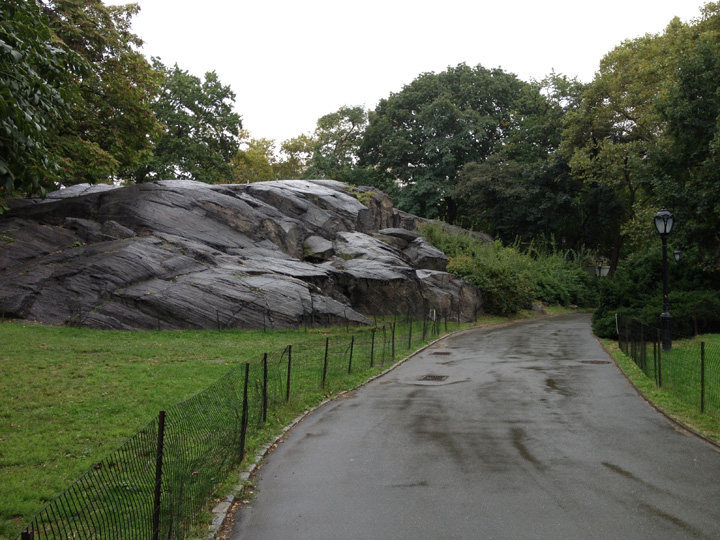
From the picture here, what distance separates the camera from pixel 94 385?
11.7 meters

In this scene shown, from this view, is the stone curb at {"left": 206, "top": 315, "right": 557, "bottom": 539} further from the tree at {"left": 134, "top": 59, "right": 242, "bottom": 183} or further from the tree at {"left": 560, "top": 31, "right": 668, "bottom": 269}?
the tree at {"left": 134, "top": 59, "right": 242, "bottom": 183}

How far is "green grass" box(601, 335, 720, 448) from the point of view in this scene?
10.2 meters

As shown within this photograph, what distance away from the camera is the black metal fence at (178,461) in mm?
4781

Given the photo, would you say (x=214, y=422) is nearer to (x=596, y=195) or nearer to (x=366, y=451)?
(x=366, y=451)

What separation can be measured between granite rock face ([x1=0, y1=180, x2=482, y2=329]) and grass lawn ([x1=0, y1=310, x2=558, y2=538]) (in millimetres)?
1880

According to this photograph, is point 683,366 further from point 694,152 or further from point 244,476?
point 694,152

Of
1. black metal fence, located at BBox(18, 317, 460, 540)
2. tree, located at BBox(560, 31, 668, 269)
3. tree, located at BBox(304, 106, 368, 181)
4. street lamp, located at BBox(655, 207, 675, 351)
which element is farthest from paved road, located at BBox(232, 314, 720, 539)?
tree, located at BBox(304, 106, 368, 181)

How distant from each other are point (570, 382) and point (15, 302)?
62.4ft

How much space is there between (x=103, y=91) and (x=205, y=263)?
9573 mm

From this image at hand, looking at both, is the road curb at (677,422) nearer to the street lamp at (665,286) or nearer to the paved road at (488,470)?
the paved road at (488,470)

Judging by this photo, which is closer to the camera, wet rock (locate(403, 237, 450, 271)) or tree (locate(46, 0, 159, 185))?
tree (locate(46, 0, 159, 185))

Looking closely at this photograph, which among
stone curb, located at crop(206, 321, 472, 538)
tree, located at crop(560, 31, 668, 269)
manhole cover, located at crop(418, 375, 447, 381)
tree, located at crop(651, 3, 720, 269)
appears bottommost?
stone curb, located at crop(206, 321, 472, 538)

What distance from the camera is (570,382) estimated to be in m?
14.5

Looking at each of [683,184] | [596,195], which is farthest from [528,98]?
[683,184]
